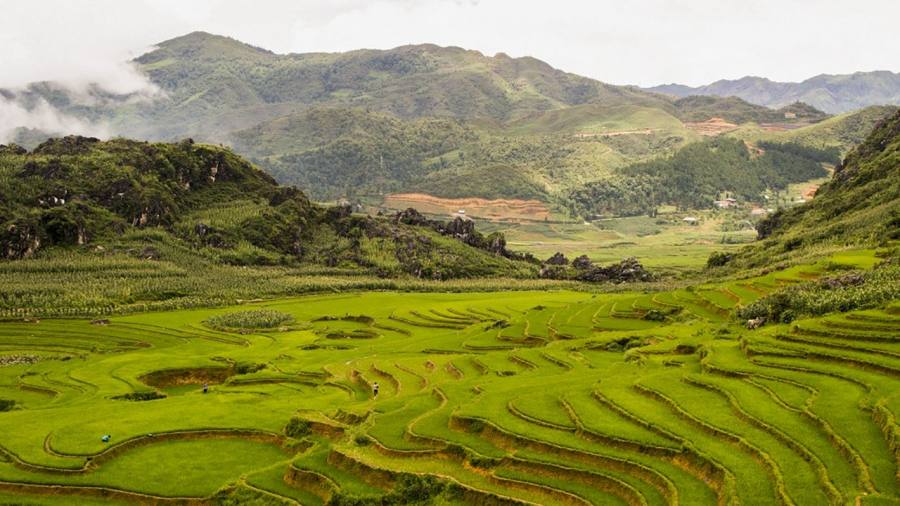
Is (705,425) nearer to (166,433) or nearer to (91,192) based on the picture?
(166,433)

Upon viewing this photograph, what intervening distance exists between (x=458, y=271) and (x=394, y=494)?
161m

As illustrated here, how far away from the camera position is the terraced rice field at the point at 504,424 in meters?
33.6

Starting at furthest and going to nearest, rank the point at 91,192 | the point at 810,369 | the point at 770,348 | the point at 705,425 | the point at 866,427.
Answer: the point at 91,192 → the point at 770,348 → the point at 810,369 → the point at 705,425 → the point at 866,427

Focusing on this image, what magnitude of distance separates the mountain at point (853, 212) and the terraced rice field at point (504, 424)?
195 ft

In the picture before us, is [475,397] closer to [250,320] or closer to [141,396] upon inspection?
[141,396]

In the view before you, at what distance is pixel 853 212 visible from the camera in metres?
148

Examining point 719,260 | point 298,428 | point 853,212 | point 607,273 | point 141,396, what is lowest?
point 607,273

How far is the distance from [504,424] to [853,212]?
130725 millimetres

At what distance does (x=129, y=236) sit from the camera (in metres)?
183

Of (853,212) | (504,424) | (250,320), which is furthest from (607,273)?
(504,424)

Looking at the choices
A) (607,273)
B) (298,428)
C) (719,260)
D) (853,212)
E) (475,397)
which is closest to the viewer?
(298,428)

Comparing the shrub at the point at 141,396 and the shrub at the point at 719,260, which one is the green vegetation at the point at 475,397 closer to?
the shrub at the point at 141,396

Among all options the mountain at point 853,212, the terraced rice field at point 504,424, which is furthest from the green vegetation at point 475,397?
the mountain at point 853,212

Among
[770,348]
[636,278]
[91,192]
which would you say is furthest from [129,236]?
[770,348]
